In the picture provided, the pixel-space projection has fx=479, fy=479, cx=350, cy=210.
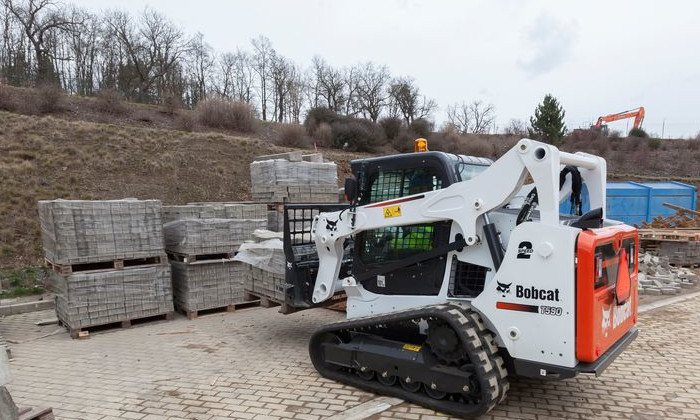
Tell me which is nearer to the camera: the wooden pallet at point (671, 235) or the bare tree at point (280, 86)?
the wooden pallet at point (671, 235)

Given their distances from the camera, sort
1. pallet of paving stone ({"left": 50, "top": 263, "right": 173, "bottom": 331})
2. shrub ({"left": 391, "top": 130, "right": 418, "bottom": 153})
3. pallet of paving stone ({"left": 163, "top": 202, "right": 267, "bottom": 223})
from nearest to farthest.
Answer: pallet of paving stone ({"left": 50, "top": 263, "right": 173, "bottom": 331}), pallet of paving stone ({"left": 163, "top": 202, "right": 267, "bottom": 223}), shrub ({"left": 391, "top": 130, "right": 418, "bottom": 153})

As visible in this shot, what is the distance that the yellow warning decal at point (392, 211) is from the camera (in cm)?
486

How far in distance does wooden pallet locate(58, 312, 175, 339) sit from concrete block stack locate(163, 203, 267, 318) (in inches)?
13.7

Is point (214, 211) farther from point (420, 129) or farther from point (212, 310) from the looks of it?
point (420, 129)

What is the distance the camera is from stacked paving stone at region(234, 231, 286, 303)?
6.64m

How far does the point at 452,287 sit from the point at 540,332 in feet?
3.19

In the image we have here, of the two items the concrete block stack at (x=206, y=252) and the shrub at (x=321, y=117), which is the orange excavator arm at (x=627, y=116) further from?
the concrete block stack at (x=206, y=252)

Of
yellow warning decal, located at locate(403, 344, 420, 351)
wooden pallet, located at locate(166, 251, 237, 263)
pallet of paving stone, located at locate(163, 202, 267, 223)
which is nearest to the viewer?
yellow warning decal, located at locate(403, 344, 420, 351)

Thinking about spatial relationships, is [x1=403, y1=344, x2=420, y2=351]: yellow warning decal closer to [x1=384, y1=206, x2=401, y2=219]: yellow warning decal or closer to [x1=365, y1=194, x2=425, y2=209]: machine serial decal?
[x1=384, y1=206, x2=401, y2=219]: yellow warning decal

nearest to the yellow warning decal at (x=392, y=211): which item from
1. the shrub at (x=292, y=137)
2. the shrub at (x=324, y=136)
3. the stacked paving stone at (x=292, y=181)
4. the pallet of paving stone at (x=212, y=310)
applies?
the pallet of paving stone at (x=212, y=310)

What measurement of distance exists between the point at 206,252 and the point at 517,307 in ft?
18.8

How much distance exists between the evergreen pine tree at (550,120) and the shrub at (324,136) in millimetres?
18713

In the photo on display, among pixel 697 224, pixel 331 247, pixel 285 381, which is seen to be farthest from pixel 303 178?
pixel 697 224

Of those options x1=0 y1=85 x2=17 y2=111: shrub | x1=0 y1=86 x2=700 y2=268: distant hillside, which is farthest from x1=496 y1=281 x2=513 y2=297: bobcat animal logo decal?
x1=0 y1=85 x2=17 y2=111: shrub
